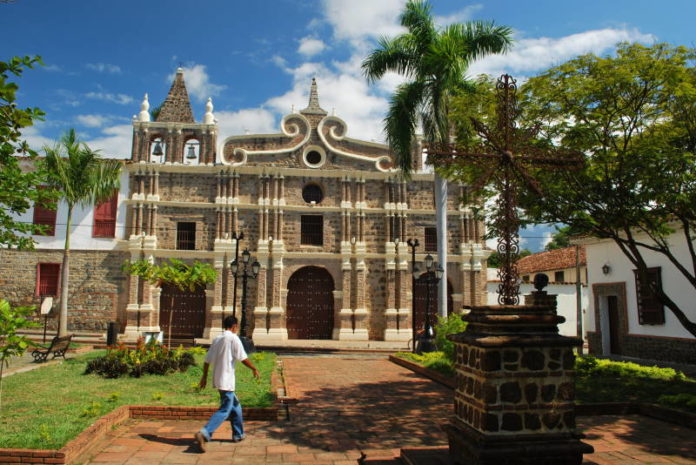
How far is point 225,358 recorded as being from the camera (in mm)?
6047

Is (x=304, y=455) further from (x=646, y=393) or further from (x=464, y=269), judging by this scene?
(x=464, y=269)

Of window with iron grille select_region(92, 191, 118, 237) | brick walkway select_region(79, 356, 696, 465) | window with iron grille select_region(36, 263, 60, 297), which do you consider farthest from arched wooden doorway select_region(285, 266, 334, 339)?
brick walkway select_region(79, 356, 696, 465)

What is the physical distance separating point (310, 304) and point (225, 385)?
683 inches

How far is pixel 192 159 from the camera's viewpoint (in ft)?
76.1

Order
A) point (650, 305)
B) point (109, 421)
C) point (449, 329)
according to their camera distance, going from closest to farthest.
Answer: point (109, 421)
point (449, 329)
point (650, 305)

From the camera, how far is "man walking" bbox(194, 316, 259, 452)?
5723 millimetres

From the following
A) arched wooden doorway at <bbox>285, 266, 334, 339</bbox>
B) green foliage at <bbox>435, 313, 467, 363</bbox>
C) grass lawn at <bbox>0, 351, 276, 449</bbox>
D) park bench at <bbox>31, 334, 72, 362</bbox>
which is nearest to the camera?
grass lawn at <bbox>0, 351, 276, 449</bbox>

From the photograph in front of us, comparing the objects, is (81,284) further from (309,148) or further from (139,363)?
(139,363)

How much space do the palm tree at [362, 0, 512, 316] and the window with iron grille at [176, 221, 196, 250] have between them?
10465 mm

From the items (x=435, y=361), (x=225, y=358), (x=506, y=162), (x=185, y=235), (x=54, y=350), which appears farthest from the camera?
(x=185, y=235)

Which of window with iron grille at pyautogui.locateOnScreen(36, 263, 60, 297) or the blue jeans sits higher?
window with iron grille at pyautogui.locateOnScreen(36, 263, 60, 297)

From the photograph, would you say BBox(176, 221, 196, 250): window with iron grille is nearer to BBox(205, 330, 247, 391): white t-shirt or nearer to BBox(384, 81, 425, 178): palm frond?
BBox(384, 81, 425, 178): palm frond

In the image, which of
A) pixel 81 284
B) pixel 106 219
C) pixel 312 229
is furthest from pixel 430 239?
pixel 81 284

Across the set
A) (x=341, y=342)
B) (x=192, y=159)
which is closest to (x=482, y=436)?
(x=341, y=342)
